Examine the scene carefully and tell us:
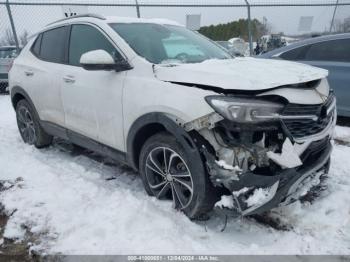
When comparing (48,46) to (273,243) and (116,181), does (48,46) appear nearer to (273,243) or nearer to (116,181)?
(116,181)

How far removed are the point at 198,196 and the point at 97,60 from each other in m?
1.57

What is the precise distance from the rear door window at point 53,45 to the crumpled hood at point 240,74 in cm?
187

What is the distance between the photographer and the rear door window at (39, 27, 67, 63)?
4684mm

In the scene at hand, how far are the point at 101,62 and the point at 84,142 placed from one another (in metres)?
1.24

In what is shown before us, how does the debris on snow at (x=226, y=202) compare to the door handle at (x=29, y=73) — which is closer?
the debris on snow at (x=226, y=202)

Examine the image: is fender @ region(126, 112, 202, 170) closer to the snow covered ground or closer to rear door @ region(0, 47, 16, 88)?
the snow covered ground

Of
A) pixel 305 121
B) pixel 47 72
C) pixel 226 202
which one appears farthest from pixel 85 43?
pixel 305 121

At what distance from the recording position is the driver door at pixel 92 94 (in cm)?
374

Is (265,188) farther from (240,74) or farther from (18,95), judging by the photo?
(18,95)

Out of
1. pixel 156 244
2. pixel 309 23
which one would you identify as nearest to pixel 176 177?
pixel 156 244

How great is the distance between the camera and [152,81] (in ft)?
11.0

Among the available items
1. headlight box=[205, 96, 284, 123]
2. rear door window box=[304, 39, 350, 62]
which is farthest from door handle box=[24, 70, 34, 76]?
rear door window box=[304, 39, 350, 62]

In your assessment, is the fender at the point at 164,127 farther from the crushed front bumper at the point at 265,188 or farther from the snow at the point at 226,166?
the crushed front bumper at the point at 265,188

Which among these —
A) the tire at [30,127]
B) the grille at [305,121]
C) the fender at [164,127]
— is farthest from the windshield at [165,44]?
the tire at [30,127]
